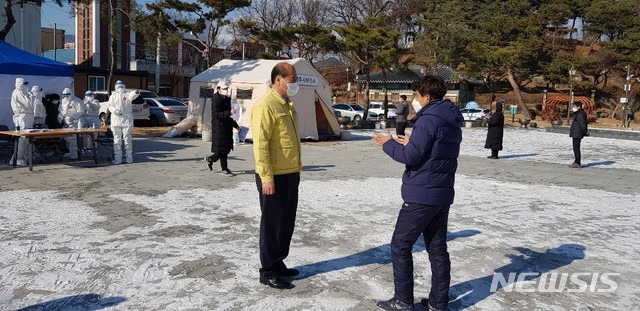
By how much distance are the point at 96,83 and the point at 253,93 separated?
22379 mm

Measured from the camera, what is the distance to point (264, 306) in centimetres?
→ 379

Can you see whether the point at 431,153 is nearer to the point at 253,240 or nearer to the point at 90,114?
the point at 253,240

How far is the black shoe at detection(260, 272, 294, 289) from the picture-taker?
4.11 metres

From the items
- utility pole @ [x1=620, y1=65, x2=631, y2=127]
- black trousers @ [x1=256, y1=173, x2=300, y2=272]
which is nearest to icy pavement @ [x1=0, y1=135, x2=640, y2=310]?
black trousers @ [x1=256, y1=173, x2=300, y2=272]

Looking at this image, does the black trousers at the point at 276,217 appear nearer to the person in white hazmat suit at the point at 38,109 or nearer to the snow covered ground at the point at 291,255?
the snow covered ground at the point at 291,255

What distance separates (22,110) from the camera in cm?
982

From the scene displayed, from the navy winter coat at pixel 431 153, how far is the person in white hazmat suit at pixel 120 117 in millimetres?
7557

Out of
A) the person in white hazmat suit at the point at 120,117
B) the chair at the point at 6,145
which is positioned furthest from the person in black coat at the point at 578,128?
the chair at the point at 6,145

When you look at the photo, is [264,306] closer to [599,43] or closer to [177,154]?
[177,154]

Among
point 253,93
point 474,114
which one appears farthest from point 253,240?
point 474,114

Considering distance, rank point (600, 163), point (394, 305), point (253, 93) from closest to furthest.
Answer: point (394, 305) → point (600, 163) → point (253, 93)

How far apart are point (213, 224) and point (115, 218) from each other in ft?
3.78

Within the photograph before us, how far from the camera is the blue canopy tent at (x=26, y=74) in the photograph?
11.3 m

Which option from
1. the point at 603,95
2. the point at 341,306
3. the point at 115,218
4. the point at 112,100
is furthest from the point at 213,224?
the point at 603,95
